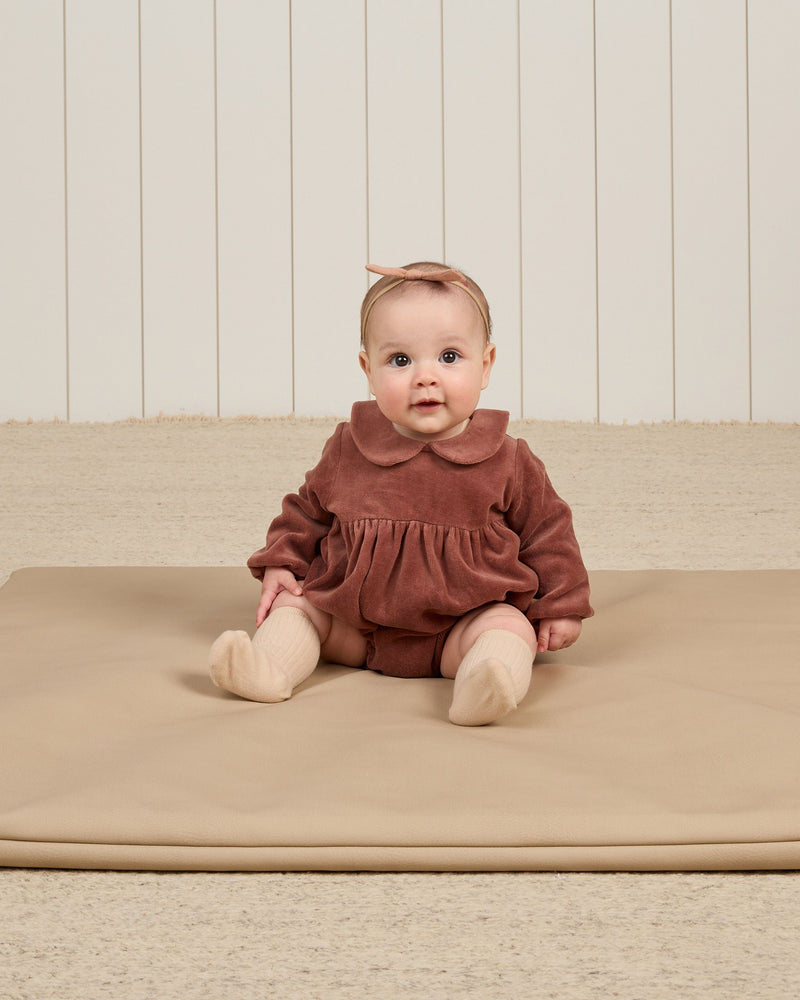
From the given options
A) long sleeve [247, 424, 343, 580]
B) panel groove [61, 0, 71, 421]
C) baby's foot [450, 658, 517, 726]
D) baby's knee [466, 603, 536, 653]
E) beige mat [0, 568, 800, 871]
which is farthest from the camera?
panel groove [61, 0, 71, 421]

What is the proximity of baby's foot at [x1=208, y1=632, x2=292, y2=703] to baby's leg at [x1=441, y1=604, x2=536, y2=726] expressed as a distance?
150 millimetres

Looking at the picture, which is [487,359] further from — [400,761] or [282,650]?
[400,761]

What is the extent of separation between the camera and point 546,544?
3.49ft

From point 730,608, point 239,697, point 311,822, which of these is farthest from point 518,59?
point 311,822

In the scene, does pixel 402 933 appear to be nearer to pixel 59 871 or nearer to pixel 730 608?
pixel 59 871

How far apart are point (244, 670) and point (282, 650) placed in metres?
0.08

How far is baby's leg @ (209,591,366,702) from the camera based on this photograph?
908mm

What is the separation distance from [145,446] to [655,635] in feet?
5.17

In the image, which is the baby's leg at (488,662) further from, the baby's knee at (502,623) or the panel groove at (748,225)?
the panel groove at (748,225)

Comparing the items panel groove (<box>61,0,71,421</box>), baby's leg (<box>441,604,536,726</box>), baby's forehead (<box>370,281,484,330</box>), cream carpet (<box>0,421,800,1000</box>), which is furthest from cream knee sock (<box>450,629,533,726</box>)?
panel groove (<box>61,0,71,421</box>)

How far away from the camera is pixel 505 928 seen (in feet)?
1.85

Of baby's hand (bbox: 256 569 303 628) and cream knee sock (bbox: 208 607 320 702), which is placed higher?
baby's hand (bbox: 256 569 303 628)

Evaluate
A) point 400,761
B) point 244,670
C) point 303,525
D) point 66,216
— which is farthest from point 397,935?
point 66,216

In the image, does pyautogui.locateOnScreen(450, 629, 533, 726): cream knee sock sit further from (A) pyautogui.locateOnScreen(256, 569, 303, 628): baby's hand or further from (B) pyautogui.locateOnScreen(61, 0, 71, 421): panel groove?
(B) pyautogui.locateOnScreen(61, 0, 71, 421): panel groove
